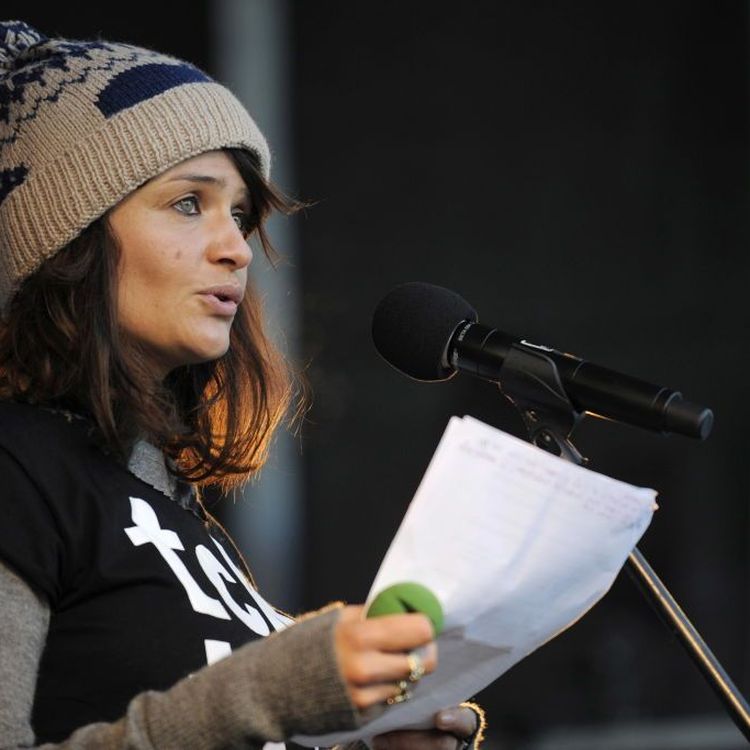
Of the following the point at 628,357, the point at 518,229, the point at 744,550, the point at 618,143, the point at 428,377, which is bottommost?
the point at 744,550

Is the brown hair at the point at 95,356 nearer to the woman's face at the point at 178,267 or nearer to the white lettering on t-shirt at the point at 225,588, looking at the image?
the woman's face at the point at 178,267

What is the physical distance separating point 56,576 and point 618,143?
9.42ft

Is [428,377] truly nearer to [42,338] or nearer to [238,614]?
[238,614]

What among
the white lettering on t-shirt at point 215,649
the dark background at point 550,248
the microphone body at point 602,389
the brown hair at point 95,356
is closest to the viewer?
the microphone body at point 602,389

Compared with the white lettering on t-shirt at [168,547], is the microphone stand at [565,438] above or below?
above

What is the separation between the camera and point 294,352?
314 centimetres

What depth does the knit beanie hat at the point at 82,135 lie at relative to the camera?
140 centimetres

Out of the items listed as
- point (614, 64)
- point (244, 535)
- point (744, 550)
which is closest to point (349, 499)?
point (244, 535)

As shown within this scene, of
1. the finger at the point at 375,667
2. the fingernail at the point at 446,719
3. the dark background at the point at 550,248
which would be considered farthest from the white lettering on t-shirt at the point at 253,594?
the dark background at the point at 550,248

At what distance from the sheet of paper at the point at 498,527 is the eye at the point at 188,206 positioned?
1.91 feet

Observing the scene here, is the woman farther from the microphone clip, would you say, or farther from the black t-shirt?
the microphone clip

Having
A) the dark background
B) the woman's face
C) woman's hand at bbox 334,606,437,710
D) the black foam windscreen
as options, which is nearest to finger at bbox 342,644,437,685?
woman's hand at bbox 334,606,437,710

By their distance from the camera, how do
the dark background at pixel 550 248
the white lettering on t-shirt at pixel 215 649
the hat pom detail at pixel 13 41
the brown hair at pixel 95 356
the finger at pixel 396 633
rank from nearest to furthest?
the finger at pixel 396 633 < the white lettering on t-shirt at pixel 215 649 < the brown hair at pixel 95 356 < the hat pom detail at pixel 13 41 < the dark background at pixel 550 248

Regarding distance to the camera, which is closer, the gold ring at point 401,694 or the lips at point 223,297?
the gold ring at point 401,694
